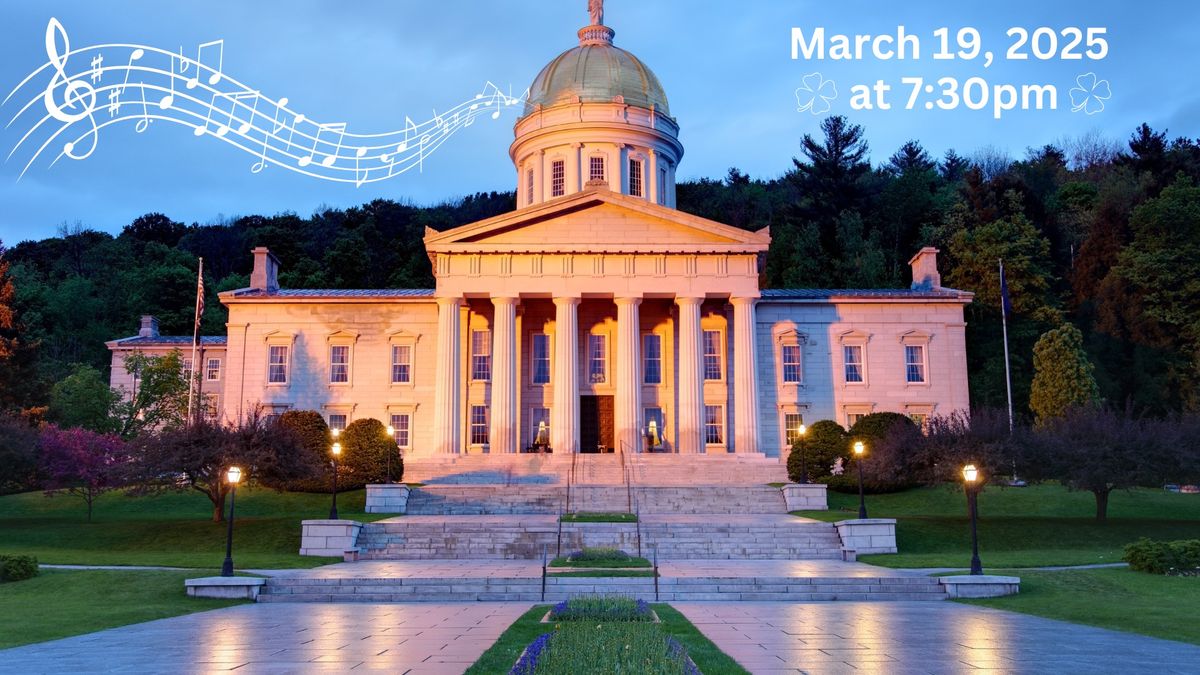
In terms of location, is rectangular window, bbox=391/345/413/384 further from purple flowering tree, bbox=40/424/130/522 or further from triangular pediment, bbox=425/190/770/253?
purple flowering tree, bbox=40/424/130/522

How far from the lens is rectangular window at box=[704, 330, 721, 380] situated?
4900 cm

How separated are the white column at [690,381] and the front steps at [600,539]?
1458 centimetres

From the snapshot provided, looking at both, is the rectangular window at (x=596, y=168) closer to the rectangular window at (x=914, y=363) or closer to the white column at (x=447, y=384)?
the white column at (x=447, y=384)

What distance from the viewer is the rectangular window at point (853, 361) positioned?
4972cm

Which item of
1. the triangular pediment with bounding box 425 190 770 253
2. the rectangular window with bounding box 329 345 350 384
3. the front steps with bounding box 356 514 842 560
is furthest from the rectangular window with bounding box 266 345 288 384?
the front steps with bounding box 356 514 842 560

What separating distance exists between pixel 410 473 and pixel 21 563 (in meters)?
20.4

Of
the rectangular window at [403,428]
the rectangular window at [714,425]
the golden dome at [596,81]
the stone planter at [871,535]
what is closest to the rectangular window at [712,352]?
the rectangular window at [714,425]

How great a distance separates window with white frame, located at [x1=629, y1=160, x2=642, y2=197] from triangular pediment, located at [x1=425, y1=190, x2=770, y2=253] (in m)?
11.0

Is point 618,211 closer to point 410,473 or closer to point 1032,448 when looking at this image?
point 410,473

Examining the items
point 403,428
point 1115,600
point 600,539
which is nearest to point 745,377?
point 403,428

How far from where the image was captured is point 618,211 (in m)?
45.8

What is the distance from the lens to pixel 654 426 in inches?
1855

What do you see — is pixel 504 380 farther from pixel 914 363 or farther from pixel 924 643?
pixel 924 643

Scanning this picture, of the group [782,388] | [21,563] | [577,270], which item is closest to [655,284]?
[577,270]
